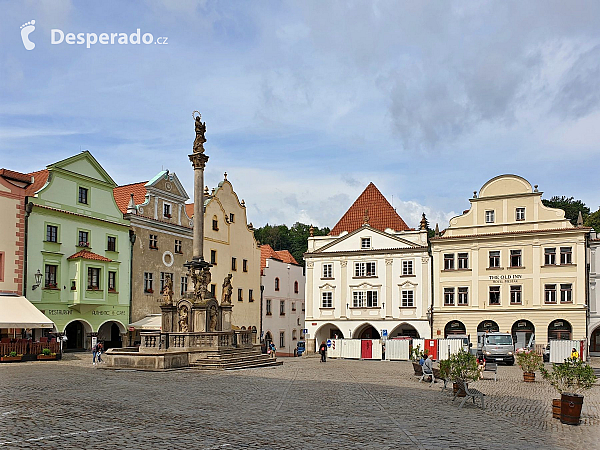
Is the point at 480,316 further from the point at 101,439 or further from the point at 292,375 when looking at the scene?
the point at 101,439

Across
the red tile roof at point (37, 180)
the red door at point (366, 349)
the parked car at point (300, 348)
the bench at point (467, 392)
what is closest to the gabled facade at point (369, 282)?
the parked car at point (300, 348)

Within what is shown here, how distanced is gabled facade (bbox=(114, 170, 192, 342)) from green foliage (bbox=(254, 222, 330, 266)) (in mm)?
55533

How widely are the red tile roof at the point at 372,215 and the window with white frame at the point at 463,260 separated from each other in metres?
7.97

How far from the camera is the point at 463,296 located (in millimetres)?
54500

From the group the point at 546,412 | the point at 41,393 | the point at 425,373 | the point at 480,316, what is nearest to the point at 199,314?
the point at 425,373

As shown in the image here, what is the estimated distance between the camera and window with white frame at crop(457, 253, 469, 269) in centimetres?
5481

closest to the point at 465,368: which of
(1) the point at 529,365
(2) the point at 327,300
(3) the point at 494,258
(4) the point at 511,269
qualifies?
(1) the point at 529,365

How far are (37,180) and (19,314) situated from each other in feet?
34.4

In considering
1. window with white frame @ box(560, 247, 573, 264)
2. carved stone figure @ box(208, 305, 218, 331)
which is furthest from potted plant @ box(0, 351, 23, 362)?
window with white frame @ box(560, 247, 573, 264)

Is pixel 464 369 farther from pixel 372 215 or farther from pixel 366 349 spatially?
pixel 372 215

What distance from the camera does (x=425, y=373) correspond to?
26.2m

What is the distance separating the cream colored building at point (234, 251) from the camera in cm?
5584

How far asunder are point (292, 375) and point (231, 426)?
48.3ft

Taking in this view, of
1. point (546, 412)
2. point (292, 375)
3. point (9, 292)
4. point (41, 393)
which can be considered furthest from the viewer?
point (9, 292)
